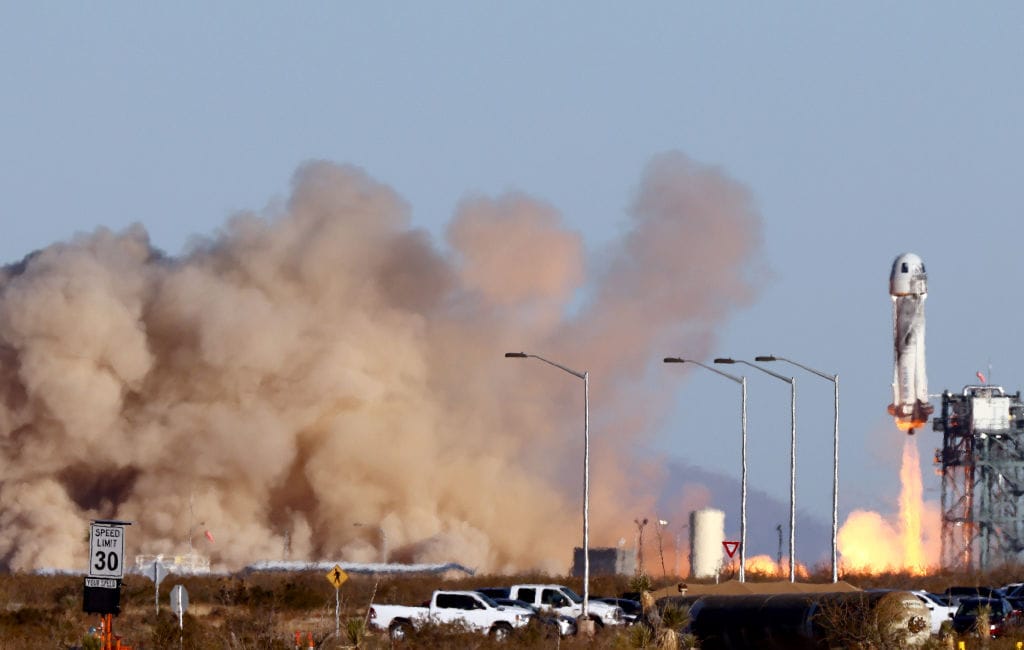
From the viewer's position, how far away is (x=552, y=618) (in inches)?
2408

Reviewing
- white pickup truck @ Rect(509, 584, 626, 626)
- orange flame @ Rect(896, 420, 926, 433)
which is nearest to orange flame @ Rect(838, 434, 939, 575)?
orange flame @ Rect(896, 420, 926, 433)

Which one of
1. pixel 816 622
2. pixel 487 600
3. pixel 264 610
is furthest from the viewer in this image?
pixel 264 610

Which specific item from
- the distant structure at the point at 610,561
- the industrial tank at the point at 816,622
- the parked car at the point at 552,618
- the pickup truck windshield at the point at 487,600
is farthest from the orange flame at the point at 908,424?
the industrial tank at the point at 816,622

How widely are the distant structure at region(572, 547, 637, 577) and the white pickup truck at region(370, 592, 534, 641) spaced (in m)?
40.8

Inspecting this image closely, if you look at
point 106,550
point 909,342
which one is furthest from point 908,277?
point 106,550

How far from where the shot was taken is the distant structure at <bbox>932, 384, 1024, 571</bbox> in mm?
114250

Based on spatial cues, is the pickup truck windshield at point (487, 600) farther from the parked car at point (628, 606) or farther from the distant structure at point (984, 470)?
the distant structure at point (984, 470)

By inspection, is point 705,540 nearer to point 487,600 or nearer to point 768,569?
point 768,569

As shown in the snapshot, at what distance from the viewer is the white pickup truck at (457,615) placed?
59.3m

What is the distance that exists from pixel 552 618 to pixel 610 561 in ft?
141

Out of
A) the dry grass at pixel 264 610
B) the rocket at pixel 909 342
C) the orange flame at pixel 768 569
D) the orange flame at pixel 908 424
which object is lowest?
the dry grass at pixel 264 610

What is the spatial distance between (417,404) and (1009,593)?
49.2 metres

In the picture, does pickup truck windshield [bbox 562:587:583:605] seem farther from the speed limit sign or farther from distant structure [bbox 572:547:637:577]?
distant structure [bbox 572:547:637:577]

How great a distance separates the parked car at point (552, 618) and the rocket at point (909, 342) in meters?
47.5
